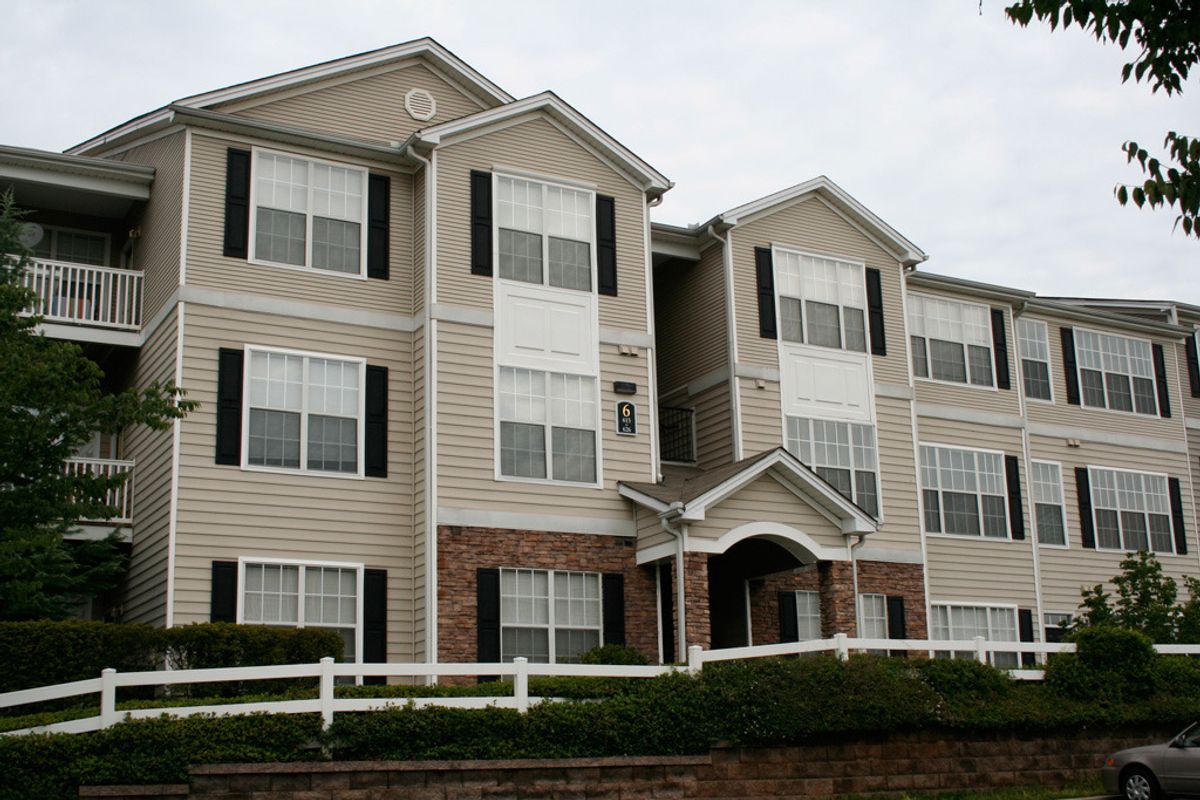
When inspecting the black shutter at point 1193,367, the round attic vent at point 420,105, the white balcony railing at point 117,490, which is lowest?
the white balcony railing at point 117,490

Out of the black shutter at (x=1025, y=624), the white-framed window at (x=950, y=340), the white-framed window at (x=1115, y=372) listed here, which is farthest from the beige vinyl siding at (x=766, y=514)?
the white-framed window at (x=1115, y=372)

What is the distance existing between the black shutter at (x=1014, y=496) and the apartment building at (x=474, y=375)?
200 cm

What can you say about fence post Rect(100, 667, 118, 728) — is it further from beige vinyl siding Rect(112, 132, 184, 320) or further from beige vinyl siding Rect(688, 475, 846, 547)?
beige vinyl siding Rect(688, 475, 846, 547)

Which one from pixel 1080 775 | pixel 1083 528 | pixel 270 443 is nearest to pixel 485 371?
pixel 270 443

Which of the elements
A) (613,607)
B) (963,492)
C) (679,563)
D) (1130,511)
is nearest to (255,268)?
(613,607)

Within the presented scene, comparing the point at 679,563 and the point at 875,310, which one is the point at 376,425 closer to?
the point at 679,563

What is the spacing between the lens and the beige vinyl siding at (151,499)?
21312mm

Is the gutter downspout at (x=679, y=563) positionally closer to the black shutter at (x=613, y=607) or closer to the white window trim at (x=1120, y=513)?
the black shutter at (x=613, y=607)

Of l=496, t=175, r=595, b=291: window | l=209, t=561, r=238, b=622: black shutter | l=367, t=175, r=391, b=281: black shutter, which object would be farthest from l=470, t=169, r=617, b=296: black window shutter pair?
l=209, t=561, r=238, b=622: black shutter

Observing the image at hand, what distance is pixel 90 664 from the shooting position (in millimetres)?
18062

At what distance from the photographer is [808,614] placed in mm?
25812

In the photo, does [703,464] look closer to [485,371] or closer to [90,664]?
[485,371]

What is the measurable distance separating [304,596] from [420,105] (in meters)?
9.52

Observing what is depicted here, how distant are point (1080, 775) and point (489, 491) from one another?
9.86m
